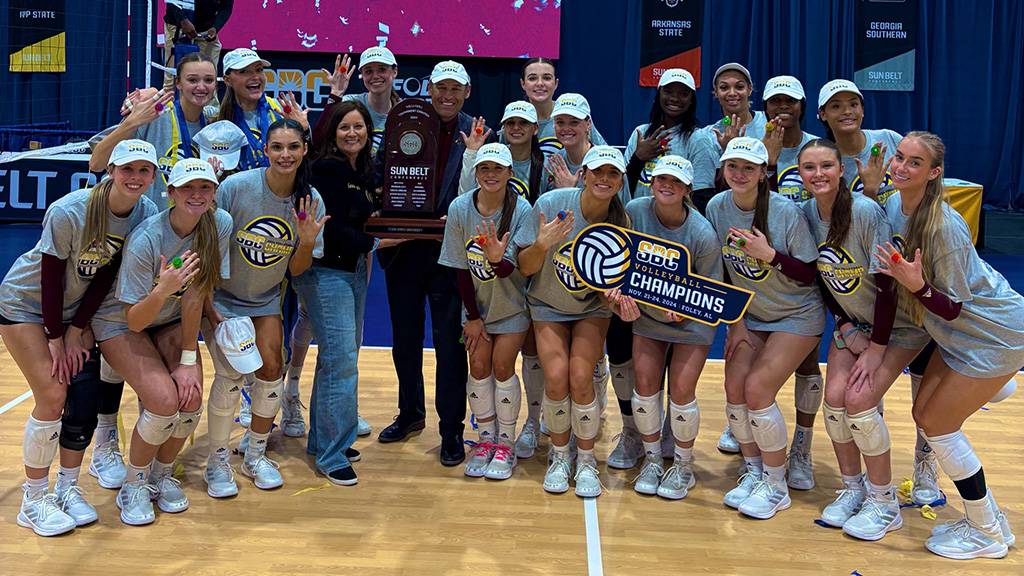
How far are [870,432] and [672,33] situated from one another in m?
9.29

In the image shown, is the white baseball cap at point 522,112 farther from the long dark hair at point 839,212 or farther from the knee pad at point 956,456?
the knee pad at point 956,456

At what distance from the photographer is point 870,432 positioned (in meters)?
3.92

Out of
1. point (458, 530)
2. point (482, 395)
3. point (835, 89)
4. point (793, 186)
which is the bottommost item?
point (458, 530)

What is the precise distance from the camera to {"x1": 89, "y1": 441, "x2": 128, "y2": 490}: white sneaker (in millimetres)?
4305

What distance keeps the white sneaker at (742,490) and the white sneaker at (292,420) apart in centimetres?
228

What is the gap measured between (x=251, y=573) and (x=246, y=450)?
3.75 feet

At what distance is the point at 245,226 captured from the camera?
13.7 ft

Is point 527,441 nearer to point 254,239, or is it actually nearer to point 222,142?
point 254,239

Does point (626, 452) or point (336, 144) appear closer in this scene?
point (336, 144)

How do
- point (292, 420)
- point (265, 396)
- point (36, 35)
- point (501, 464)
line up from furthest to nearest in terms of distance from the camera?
point (36, 35), point (292, 420), point (501, 464), point (265, 396)

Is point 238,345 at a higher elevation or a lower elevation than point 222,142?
lower

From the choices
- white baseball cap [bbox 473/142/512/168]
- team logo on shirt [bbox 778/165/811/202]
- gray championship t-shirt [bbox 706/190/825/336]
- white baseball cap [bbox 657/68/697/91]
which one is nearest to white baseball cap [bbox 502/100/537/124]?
white baseball cap [bbox 473/142/512/168]

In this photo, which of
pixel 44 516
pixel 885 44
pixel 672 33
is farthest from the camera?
pixel 885 44

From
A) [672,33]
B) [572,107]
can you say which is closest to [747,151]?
[572,107]
